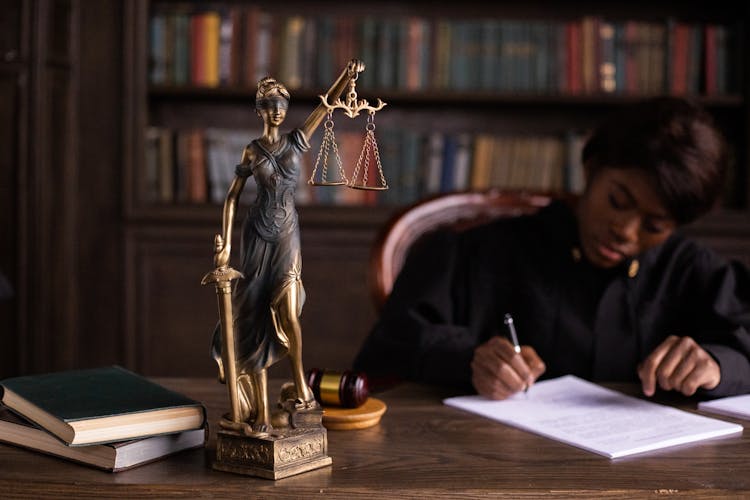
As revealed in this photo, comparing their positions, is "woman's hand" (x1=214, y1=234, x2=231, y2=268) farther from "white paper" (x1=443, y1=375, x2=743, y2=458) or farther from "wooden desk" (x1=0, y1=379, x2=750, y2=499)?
"white paper" (x1=443, y1=375, x2=743, y2=458)

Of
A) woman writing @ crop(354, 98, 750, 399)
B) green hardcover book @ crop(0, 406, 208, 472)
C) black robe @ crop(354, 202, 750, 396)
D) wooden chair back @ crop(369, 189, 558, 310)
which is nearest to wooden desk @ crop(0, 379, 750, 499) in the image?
green hardcover book @ crop(0, 406, 208, 472)

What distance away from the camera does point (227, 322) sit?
971 mm

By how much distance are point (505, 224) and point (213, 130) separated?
156cm

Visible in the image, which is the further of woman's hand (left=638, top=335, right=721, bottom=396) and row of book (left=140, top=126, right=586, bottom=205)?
row of book (left=140, top=126, right=586, bottom=205)

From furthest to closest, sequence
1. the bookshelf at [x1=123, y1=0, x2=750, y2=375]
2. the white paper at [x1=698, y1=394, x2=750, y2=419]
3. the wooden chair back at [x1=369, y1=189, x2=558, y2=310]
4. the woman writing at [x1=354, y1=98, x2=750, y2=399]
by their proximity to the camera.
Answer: the bookshelf at [x1=123, y1=0, x2=750, y2=375]
the wooden chair back at [x1=369, y1=189, x2=558, y2=310]
the woman writing at [x1=354, y1=98, x2=750, y2=399]
the white paper at [x1=698, y1=394, x2=750, y2=419]

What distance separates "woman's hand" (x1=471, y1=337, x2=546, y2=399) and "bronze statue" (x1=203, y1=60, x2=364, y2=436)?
46 cm

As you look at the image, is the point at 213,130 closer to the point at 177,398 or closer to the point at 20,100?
the point at 20,100

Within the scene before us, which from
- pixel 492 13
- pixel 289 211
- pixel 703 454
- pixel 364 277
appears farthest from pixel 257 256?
pixel 492 13

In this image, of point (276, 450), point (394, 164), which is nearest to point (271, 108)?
point (276, 450)

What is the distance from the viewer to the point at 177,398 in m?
1.09

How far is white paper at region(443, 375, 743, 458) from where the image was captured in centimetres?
116

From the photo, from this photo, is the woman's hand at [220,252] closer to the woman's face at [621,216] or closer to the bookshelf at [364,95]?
the woman's face at [621,216]

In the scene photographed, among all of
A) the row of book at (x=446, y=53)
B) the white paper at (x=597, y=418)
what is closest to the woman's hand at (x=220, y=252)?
the white paper at (x=597, y=418)

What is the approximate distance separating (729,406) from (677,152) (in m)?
0.49
